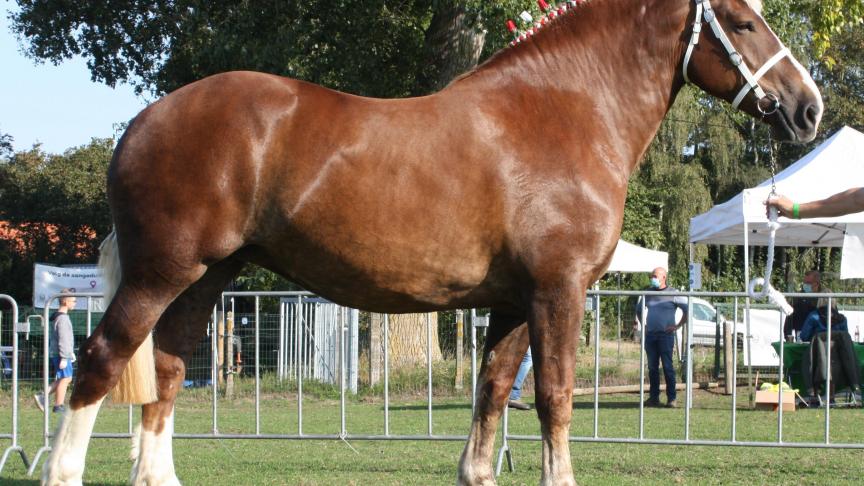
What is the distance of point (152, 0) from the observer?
1877 cm

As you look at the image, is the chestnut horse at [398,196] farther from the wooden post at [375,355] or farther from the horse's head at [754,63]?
the wooden post at [375,355]

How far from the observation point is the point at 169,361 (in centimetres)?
480

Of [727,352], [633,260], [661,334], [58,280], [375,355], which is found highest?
[633,260]


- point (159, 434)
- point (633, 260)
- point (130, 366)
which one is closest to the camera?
point (130, 366)

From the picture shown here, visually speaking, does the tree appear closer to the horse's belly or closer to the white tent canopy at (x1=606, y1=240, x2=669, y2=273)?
the white tent canopy at (x1=606, y1=240, x2=669, y2=273)

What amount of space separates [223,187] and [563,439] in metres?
1.95

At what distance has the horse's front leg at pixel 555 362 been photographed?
4148 mm

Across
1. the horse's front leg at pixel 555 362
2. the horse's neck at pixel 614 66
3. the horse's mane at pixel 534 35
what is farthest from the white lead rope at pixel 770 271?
the horse's mane at pixel 534 35

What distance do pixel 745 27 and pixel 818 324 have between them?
1044cm

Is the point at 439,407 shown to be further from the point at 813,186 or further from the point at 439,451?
the point at 813,186

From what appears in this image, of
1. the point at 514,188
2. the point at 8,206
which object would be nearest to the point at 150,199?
the point at 514,188

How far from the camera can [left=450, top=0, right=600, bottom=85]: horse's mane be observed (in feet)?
15.2

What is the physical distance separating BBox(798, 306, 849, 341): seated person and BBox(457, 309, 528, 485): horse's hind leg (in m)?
10.1

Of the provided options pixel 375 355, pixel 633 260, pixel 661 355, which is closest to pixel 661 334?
pixel 661 355
